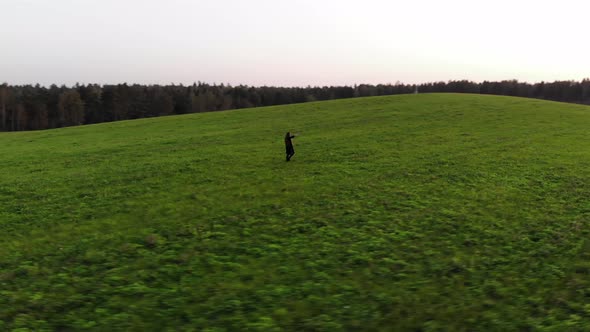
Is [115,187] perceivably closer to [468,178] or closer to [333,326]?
[333,326]

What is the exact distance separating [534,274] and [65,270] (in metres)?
9.96

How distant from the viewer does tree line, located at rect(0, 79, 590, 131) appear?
306ft

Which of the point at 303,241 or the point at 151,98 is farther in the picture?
the point at 151,98

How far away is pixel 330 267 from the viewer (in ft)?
27.5

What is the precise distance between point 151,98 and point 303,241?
108738mm

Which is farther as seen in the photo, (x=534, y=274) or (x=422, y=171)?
(x=422, y=171)

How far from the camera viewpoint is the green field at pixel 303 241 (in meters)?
6.64

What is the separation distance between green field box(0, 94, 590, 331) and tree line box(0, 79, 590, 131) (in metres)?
83.6

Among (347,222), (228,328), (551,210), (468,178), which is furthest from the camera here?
(468,178)

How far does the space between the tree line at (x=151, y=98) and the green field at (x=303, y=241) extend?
274 feet

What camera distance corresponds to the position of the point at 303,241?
9.83 m

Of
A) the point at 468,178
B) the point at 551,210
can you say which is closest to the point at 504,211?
the point at 551,210

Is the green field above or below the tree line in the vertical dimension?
below

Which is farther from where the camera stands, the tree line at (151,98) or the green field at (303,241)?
the tree line at (151,98)
